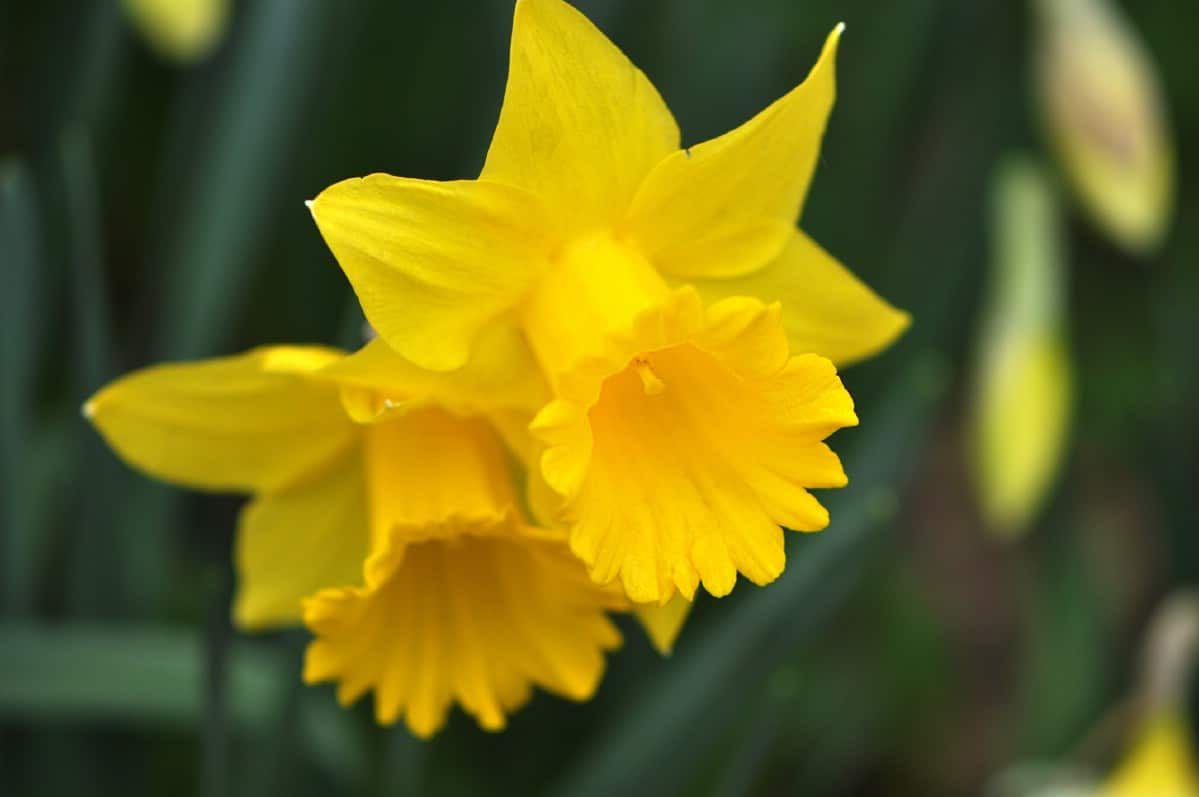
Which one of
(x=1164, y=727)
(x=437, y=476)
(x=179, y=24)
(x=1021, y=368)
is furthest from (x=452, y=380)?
(x=1164, y=727)

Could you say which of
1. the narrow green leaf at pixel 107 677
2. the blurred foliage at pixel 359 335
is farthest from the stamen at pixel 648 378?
the narrow green leaf at pixel 107 677

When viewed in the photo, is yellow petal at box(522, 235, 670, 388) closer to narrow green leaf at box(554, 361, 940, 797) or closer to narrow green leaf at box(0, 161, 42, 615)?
narrow green leaf at box(554, 361, 940, 797)

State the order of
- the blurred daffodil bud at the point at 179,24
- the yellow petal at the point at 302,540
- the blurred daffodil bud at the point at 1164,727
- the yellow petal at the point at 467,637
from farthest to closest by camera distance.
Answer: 1. the blurred daffodil bud at the point at 1164,727
2. the blurred daffodil bud at the point at 179,24
3. the yellow petal at the point at 302,540
4. the yellow petal at the point at 467,637

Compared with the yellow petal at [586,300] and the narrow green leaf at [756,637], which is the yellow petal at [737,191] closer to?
the yellow petal at [586,300]

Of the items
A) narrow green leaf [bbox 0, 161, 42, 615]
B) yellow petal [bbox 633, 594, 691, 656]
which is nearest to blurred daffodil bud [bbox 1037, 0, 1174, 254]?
yellow petal [bbox 633, 594, 691, 656]

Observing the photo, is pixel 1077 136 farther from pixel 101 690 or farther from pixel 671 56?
pixel 101 690

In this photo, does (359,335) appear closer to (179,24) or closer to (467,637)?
(467,637)
